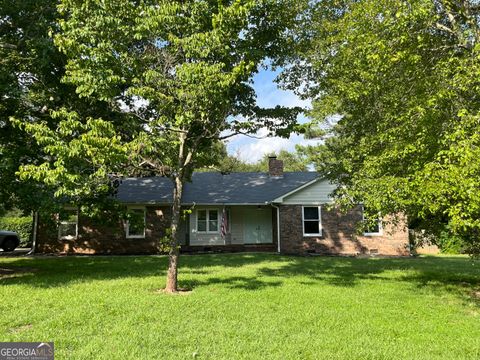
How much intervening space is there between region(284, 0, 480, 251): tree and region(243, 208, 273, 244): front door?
43.2 feet

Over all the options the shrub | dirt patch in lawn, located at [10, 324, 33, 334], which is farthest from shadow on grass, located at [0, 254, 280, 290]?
the shrub

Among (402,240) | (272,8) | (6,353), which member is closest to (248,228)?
(402,240)

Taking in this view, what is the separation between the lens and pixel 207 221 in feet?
73.0

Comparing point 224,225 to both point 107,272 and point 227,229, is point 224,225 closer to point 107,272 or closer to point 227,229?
point 227,229

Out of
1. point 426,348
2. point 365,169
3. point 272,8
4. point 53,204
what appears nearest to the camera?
point 426,348

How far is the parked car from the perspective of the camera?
2223 centimetres

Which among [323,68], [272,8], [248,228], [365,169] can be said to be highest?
[272,8]

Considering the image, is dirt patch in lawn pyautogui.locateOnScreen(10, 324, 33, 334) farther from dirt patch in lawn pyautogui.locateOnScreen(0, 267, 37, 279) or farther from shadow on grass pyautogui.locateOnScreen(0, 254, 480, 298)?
dirt patch in lawn pyautogui.locateOnScreen(0, 267, 37, 279)

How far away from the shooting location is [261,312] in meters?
7.39

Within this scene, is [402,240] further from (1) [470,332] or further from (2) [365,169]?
(1) [470,332]

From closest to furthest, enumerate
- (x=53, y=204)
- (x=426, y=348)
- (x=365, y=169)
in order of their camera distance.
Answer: (x=426, y=348) < (x=365, y=169) < (x=53, y=204)

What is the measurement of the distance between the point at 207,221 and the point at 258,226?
123 inches

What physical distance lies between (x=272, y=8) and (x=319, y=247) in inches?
551
